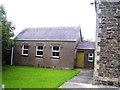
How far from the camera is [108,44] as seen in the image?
1202 cm

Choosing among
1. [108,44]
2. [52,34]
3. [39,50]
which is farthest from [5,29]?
[108,44]

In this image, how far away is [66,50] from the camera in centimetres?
2542

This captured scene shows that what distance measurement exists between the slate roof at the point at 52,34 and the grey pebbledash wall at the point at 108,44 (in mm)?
13225

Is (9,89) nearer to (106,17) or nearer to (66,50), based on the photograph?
(106,17)

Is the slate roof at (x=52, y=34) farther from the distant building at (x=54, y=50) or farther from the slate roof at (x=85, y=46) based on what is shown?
the slate roof at (x=85, y=46)

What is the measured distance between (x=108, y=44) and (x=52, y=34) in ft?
52.9

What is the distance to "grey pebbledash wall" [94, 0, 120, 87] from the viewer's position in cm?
1179

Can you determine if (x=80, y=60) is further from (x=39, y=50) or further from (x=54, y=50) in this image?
(x=39, y=50)

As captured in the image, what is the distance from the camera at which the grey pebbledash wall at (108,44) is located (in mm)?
11789

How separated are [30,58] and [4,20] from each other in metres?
7.88

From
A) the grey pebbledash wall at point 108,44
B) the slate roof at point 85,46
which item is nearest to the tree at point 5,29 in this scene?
the slate roof at point 85,46

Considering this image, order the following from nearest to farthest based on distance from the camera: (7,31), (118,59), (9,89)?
(9,89), (118,59), (7,31)

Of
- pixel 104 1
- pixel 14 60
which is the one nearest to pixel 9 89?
pixel 104 1

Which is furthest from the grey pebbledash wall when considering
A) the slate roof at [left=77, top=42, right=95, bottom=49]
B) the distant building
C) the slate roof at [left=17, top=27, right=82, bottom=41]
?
the slate roof at [left=77, top=42, right=95, bottom=49]
